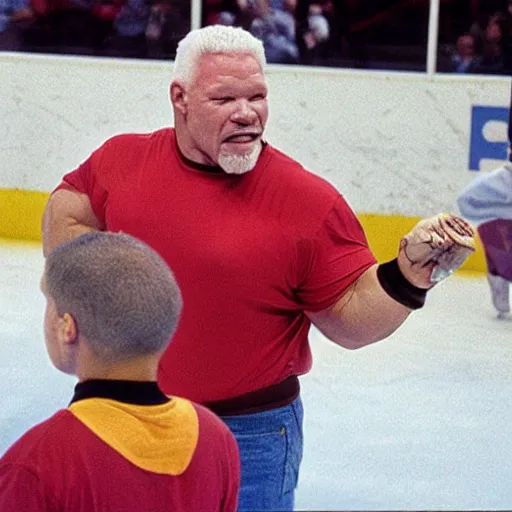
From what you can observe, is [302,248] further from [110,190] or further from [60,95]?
[60,95]

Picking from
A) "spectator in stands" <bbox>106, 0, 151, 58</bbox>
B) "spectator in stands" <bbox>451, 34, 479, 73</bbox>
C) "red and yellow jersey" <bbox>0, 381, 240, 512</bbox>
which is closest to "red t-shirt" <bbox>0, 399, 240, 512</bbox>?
"red and yellow jersey" <bbox>0, 381, 240, 512</bbox>

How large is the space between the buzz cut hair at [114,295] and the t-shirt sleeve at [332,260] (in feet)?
2.44

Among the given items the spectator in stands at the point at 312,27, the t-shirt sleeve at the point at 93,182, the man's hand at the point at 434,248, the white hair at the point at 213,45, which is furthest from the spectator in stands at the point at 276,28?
the man's hand at the point at 434,248

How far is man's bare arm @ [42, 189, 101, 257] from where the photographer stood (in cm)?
278

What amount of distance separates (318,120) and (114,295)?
19.7 ft

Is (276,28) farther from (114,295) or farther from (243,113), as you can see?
(114,295)

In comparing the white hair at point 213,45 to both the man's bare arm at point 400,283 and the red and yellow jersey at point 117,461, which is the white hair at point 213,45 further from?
the red and yellow jersey at point 117,461

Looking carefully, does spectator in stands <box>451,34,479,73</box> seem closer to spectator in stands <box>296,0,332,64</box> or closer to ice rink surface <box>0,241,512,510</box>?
spectator in stands <box>296,0,332,64</box>

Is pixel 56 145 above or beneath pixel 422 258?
beneath

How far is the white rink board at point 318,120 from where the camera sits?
7457 mm

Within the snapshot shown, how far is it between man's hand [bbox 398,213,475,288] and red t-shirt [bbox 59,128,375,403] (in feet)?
0.48

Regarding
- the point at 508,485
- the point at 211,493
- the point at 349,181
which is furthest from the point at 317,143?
the point at 211,493

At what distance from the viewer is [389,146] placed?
7.56m

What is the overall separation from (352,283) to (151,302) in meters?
0.84
